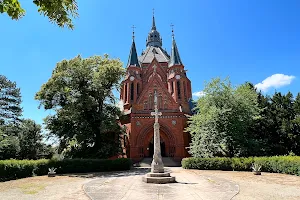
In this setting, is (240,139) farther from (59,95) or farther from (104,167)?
(59,95)

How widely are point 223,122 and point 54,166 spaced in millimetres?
15810

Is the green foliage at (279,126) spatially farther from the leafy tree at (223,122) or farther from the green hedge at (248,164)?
the green hedge at (248,164)

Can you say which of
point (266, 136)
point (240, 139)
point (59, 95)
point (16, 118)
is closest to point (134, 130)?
point (59, 95)

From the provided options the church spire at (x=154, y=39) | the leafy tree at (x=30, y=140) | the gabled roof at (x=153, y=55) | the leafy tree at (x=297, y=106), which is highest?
the church spire at (x=154, y=39)

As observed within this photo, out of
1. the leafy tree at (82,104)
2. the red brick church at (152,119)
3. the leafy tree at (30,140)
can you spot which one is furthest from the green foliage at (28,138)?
the red brick church at (152,119)

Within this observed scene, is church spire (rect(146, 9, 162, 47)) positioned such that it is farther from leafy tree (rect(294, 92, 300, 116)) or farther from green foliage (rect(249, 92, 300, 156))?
leafy tree (rect(294, 92, 300, 116))

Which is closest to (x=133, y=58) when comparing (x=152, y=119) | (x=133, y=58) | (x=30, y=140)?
(x=133, y=58)

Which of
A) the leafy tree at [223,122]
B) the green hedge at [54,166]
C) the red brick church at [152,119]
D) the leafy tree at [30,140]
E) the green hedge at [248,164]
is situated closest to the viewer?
the green hedge at [248,164]

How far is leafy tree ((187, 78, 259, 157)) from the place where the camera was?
20.7m

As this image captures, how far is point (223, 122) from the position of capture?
21.1 m

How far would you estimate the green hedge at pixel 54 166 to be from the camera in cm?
1582

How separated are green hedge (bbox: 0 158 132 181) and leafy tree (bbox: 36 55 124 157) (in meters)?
2.13

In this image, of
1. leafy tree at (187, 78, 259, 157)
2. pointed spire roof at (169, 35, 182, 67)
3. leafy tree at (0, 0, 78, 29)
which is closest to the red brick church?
pointed spire roof at (169, 35, 182, 67)

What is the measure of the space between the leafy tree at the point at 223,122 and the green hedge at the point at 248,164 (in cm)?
121
